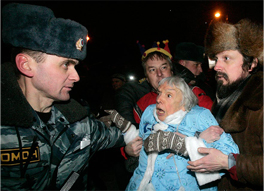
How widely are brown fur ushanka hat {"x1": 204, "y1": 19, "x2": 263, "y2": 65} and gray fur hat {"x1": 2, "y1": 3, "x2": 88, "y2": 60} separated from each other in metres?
1.65

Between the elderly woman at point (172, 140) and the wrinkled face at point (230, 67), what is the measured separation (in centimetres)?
43

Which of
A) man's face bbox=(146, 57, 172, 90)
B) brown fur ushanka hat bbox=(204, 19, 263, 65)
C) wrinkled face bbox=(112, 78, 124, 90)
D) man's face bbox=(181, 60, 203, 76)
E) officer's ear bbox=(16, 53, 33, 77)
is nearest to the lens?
officer's ear bbox=(16, 53, 33, 77)

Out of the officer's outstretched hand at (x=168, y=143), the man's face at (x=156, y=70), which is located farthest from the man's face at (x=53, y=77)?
the man's face at (x=156, y=70)

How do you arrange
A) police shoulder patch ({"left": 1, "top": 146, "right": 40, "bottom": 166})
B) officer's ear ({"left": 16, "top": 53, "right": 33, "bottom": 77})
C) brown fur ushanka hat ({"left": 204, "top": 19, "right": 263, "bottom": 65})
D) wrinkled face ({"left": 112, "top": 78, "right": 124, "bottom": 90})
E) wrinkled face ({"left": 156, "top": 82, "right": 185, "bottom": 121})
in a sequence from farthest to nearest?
1. wrinkled face ({"left": 112, "top": 78, "right": 124, "bottom": 90})
2. wrinkled face ({"left": 156, "top": 82, "right": 185, "bottom": 121})
3. brown fur ushanka hat ({"left": 204, "top": 19, "right": 263, "bottom": 65})
4. officer's ear ({"left": 16, "top": 53, "right": 33, "bottom": 77})
5. police shoulder patch ({"left": 1, "top": 146, "right": 40, "bottom": 166})

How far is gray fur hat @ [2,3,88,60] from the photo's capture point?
1441mm

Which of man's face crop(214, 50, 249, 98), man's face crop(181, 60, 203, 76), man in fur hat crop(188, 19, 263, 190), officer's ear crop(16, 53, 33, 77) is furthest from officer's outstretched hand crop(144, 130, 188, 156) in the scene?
man's face crop(181, 60, 203, 76)

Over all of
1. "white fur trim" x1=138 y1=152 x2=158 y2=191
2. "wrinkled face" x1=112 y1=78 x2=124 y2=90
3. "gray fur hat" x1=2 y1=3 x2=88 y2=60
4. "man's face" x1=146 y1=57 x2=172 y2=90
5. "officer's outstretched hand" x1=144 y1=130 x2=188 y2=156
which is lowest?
"white fur trim" x1=138 y1=152 x2=158 y2=191

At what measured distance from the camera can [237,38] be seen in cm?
195

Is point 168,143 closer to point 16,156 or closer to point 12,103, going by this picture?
point 16,156

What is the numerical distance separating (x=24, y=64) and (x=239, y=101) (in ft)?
7.04

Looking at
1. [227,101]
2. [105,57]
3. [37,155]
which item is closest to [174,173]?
[227,101]

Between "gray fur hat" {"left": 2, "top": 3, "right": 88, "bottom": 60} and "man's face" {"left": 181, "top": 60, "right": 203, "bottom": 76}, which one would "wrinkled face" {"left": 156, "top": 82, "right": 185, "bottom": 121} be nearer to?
Answer: "gray fur hat" {"left": 2, "top": 3, "right": 88, "bottom": 60}

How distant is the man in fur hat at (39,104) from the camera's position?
1440 mm

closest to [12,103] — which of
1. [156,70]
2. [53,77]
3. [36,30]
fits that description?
[53,77]
